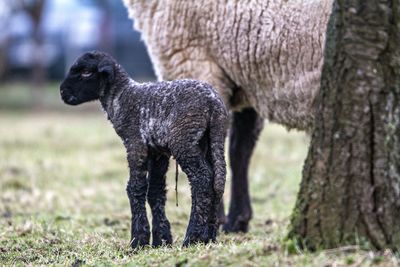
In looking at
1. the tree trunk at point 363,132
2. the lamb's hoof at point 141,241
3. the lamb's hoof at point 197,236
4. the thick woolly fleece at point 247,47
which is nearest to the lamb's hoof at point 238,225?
the thick woolly fleece at point 247,47

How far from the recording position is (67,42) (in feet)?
89.7

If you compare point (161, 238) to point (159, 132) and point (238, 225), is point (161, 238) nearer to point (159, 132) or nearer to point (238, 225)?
point (159, 132)

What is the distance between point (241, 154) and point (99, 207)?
2.40 m

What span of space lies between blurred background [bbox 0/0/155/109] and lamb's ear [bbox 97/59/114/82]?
801 inches

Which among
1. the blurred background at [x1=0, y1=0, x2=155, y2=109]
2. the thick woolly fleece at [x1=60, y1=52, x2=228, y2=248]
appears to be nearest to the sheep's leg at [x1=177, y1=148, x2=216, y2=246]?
the thick woolly fleece at [x1=60, y1=52, x2=228, y2=248]

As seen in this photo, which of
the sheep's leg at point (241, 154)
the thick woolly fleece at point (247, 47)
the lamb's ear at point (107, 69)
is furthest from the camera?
the sheep's leg at point (241, 154)

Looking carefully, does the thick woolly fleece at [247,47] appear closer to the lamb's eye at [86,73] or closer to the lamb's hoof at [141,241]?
the lamb's eye at [86,73]

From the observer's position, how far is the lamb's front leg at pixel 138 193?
558cm

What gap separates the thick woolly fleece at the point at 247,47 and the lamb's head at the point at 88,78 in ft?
4.25

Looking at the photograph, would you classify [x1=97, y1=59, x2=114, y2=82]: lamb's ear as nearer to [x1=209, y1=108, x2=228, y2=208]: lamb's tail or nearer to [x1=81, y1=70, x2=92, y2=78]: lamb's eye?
[x1=81, y1=70, x2=92, y2=78]: lamb's eye

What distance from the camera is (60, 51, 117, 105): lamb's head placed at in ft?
19.1

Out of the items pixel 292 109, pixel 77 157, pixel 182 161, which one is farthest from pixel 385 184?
pixel 77 157

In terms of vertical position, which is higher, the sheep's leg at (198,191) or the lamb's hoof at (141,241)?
the sheep's leg at (198,191)

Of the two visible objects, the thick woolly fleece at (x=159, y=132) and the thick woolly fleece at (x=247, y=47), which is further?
the thick woolly fleece at (x=247, y=47)
